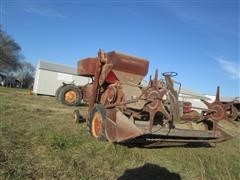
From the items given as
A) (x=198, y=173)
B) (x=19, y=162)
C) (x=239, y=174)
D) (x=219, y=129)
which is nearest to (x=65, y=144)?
(x=19, y=162)

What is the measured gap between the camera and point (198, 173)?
5.40 m

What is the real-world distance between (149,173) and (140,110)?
1861 millimetres

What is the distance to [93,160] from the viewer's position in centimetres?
528

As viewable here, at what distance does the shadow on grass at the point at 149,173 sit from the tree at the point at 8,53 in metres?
45.5

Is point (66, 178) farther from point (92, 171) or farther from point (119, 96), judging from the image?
point (119, 96)

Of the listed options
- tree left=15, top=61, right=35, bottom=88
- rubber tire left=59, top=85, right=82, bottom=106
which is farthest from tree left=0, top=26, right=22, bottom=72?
rubber tire left=59, top=85, right=82, bottom=106

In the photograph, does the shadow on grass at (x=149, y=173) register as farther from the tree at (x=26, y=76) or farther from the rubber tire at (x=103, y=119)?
the tree at (x=26, y=76)

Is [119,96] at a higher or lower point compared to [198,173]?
higher

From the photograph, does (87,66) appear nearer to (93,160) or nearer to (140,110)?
(140,110)

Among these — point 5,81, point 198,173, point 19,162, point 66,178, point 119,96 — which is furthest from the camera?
point 5,81

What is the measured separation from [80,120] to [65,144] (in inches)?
136

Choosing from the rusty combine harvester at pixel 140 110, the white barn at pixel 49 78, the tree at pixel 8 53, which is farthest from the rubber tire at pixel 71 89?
the tree at pixel 8 53

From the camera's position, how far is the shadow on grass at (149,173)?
15.7 feet

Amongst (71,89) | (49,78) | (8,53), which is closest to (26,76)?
(8,53)
